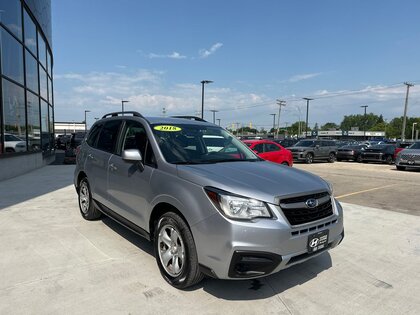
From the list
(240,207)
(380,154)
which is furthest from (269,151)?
(380,154)

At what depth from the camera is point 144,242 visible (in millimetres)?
4809

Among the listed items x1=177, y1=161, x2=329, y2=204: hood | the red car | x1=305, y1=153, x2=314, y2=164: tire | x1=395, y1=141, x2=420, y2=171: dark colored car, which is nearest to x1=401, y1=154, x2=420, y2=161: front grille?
x1=395, y1=141, x2=420, y2=171: dark colored car

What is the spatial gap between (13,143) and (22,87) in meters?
2.73

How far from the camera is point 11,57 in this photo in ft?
40.4

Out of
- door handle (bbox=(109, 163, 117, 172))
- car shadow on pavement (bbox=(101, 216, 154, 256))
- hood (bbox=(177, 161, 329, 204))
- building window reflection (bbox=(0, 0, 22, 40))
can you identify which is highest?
building window reflection (bbox=(0, 0, 22, 40))

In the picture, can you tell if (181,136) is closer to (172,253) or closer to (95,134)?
(172,253)

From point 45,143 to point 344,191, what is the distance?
15480 mm

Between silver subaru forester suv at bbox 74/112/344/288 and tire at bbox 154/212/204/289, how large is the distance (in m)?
0.01

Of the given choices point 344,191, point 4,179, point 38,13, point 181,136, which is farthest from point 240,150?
point 38,13

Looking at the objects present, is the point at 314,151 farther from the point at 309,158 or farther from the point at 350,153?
the point at 350,153

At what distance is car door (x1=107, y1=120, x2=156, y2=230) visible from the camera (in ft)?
12.8

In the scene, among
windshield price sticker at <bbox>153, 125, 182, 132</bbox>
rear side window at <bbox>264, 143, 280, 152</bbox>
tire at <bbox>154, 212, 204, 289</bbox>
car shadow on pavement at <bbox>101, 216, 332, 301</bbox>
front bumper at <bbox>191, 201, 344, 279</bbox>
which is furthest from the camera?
rear side window at <bbox>264, 143, 280, 152</bbox>

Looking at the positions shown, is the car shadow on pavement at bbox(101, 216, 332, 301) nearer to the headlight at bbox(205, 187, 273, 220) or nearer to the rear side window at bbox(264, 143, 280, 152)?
the headlight at bbox(205, 187, 273, 220)

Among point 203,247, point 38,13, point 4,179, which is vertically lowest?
point 4,179
